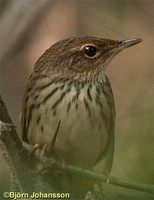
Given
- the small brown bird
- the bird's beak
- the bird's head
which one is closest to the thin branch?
the small brown bird

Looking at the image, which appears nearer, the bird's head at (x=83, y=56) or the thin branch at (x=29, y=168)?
the thin branch at (x=29, y=168)

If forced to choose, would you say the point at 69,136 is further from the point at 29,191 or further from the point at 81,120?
the point at 29,191

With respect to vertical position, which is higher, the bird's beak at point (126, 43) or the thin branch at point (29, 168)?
the bird's beak at point (126, 43)

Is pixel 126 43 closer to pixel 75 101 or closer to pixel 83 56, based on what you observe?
pixel 83 56

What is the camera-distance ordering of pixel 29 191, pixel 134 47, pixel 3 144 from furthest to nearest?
pixel 134 47 < pixel 29 191 < pixel 3 144

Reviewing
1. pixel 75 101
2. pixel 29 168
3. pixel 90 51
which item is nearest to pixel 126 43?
pixel 90 51

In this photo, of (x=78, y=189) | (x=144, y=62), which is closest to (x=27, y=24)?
(x=144, y=62)

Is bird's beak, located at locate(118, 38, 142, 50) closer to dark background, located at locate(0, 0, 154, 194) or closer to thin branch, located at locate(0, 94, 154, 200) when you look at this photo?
dark background, located at locate(0, 0, 154, 194)
